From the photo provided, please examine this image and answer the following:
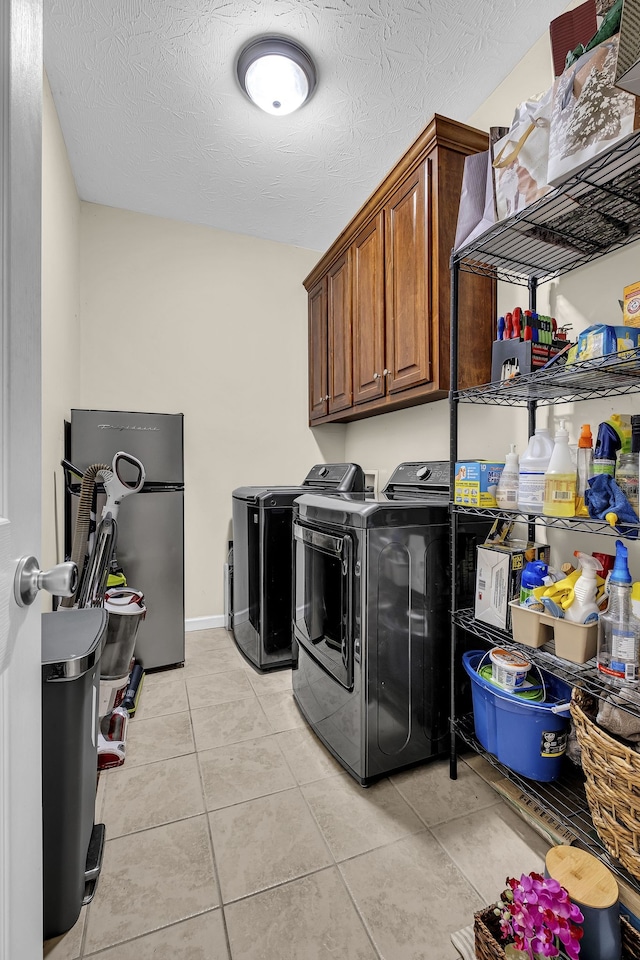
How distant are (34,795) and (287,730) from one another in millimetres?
1398

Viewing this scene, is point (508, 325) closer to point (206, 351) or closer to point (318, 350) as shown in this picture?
point (318, 350)

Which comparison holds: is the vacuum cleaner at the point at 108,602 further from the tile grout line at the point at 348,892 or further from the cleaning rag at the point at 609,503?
the cleaning rag at the point at 609,503

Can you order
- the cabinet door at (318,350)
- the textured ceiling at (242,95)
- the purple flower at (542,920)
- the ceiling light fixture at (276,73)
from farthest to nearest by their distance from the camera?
the cabinet door at (318,350) → the ceiling light fixture at (276,73) → the textured ceiling at (242,95) → the purple flower at (542,920)

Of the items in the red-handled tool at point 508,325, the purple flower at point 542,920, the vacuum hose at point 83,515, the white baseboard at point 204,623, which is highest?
the red-handled tool at point 508,325

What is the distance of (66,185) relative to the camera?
2.36 meters

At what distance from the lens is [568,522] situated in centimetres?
129

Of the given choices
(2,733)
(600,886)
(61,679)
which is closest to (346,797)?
(600,886)

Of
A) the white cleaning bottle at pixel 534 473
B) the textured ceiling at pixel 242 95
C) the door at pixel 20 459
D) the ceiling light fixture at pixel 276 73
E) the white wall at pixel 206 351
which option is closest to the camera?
the door at pixel 20 459

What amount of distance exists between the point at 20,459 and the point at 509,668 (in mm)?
1473

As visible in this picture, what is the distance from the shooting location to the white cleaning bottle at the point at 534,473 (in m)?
1.32

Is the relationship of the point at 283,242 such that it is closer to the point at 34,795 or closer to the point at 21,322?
the point at 21,322

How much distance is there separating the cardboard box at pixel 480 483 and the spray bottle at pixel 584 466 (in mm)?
293

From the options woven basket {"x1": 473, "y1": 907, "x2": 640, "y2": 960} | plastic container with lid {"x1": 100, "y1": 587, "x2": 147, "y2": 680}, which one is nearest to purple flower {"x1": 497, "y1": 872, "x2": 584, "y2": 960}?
woven basket {"x1": 473, "y1": 907, "x2": 640, "y2": 960}

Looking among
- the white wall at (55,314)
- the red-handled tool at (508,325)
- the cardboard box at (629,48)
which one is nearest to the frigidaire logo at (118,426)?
the white wall at (55,314)
